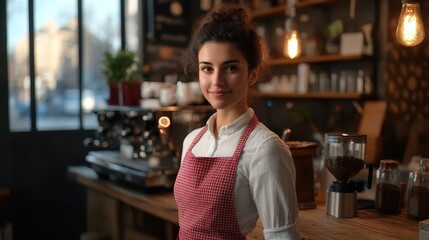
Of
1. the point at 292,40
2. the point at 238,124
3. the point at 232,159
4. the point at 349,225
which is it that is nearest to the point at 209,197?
the point at 232,159

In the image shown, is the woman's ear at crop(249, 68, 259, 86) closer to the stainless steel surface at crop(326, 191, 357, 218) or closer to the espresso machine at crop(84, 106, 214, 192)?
the stainless steel surface at crop(326, 191, 357, 218)

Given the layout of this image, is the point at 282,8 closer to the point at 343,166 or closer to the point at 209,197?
the point at 343,166

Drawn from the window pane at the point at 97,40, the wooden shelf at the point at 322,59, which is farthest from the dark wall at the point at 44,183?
the wooden shelf at the point at 322,59

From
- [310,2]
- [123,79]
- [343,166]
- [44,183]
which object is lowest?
[44,183]

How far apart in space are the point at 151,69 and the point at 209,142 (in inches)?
134

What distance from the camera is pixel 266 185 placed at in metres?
Result: 1.17

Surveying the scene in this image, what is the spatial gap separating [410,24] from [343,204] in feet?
2.46

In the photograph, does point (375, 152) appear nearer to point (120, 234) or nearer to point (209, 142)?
point (120, 234)

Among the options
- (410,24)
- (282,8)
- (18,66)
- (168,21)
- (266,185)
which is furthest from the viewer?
(168,21)

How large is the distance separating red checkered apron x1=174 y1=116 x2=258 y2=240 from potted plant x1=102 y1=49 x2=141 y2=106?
4.83ft

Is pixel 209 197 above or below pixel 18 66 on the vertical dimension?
below

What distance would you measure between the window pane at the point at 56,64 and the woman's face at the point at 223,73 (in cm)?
314

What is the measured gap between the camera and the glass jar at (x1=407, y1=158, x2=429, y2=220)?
1.67 meters

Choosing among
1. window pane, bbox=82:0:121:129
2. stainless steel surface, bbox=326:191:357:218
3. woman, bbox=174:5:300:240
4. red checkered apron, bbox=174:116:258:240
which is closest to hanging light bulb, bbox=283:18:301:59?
stainless steel surface, bbox=326:191:357:218
